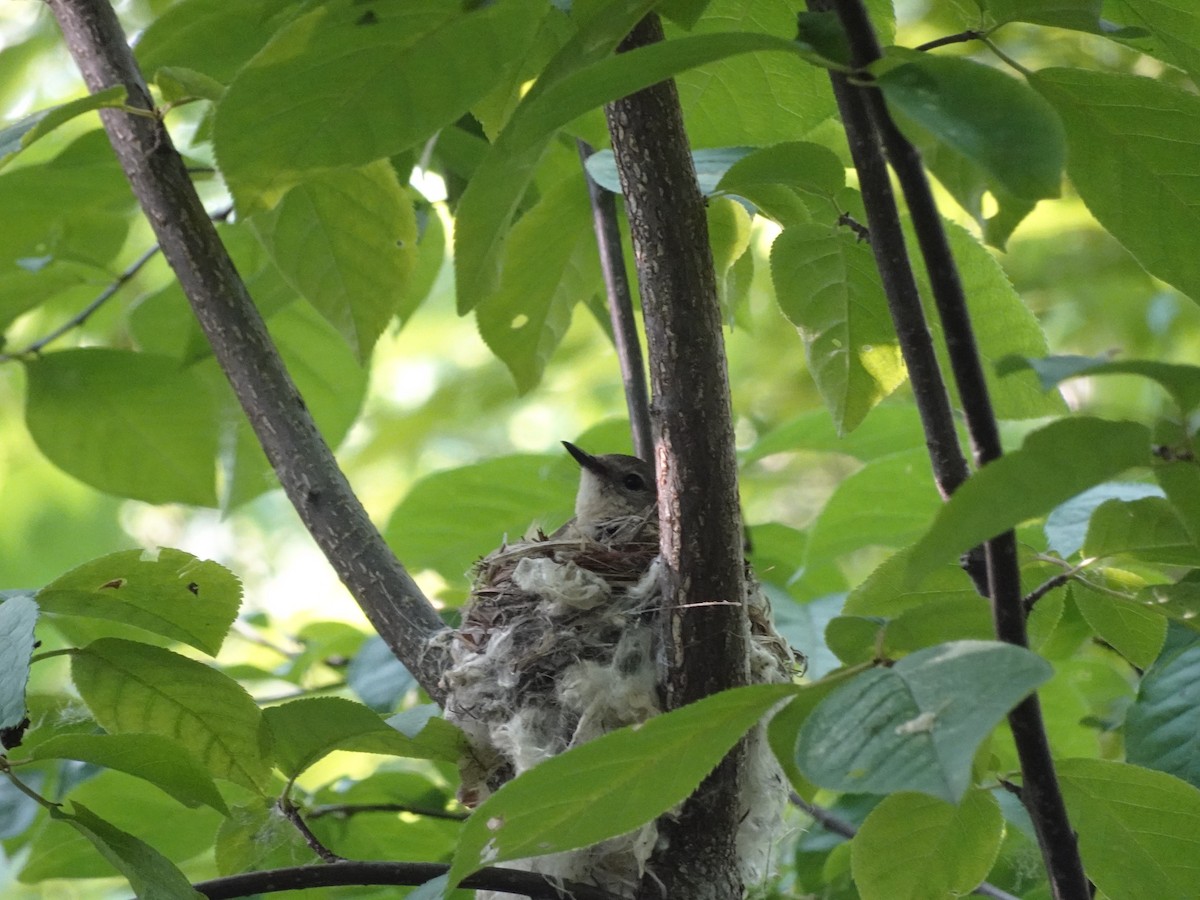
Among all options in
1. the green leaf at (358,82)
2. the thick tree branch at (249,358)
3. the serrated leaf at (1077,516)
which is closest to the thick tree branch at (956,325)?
the green leaf at (358,82)

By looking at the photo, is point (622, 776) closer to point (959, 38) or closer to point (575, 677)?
point (959, 38)

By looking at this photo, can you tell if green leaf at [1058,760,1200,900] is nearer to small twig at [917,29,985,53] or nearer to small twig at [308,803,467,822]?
small twig at [917,29,985,53]

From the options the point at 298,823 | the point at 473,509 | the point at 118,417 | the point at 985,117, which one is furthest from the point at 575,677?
the point at 985,117

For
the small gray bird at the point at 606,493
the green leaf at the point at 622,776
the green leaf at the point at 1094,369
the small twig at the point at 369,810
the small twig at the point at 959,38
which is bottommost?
the small twig at the point at 369,810

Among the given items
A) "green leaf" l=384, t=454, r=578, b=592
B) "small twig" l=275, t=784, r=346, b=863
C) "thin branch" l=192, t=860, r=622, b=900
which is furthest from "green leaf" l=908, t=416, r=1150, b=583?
"green leaf" l=384, t=454, r=578, b=592

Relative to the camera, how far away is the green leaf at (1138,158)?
1.18 metres

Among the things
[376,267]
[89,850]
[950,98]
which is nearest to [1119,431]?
[950,98]

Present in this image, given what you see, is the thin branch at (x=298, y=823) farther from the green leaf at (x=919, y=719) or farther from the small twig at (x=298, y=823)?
the green leaf at (x=919, y=719)

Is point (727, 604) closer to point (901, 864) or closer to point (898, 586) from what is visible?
point (898, 586)

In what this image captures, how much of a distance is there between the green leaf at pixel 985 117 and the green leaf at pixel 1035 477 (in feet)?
0.56

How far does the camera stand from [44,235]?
2.45m

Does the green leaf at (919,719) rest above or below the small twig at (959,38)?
below

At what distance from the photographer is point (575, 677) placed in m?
2.00

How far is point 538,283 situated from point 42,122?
37.9 inches
